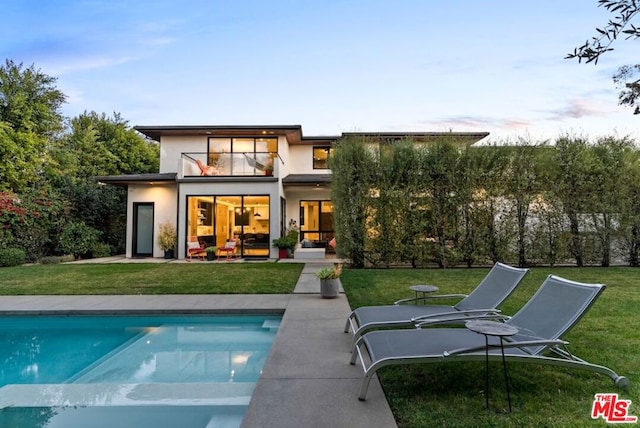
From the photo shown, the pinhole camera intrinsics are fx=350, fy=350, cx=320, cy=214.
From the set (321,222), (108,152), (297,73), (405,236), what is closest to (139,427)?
(405,236)

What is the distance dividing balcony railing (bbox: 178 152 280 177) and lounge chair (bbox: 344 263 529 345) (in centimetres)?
1168

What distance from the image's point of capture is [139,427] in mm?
3252

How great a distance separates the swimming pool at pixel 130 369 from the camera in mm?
3455

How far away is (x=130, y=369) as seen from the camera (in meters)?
4.73

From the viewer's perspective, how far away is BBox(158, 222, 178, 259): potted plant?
15.7m

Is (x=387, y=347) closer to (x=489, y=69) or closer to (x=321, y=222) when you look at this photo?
(x=489, y=69)

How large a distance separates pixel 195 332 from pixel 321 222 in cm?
1292

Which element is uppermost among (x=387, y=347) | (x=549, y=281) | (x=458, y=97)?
(x=458, y=97)

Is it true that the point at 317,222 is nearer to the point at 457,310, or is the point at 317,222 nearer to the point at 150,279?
the point at 150,279

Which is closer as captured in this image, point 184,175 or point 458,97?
point 458,97

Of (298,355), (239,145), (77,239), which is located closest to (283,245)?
(239,145)

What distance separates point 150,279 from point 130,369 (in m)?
5.65

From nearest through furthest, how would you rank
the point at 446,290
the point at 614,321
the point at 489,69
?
1. the point at 614,321
2. the point at 446,290
3. the point at 489,69

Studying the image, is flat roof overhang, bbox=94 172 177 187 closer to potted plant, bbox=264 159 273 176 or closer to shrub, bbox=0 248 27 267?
potted plant, bbox=264 159 273 176
